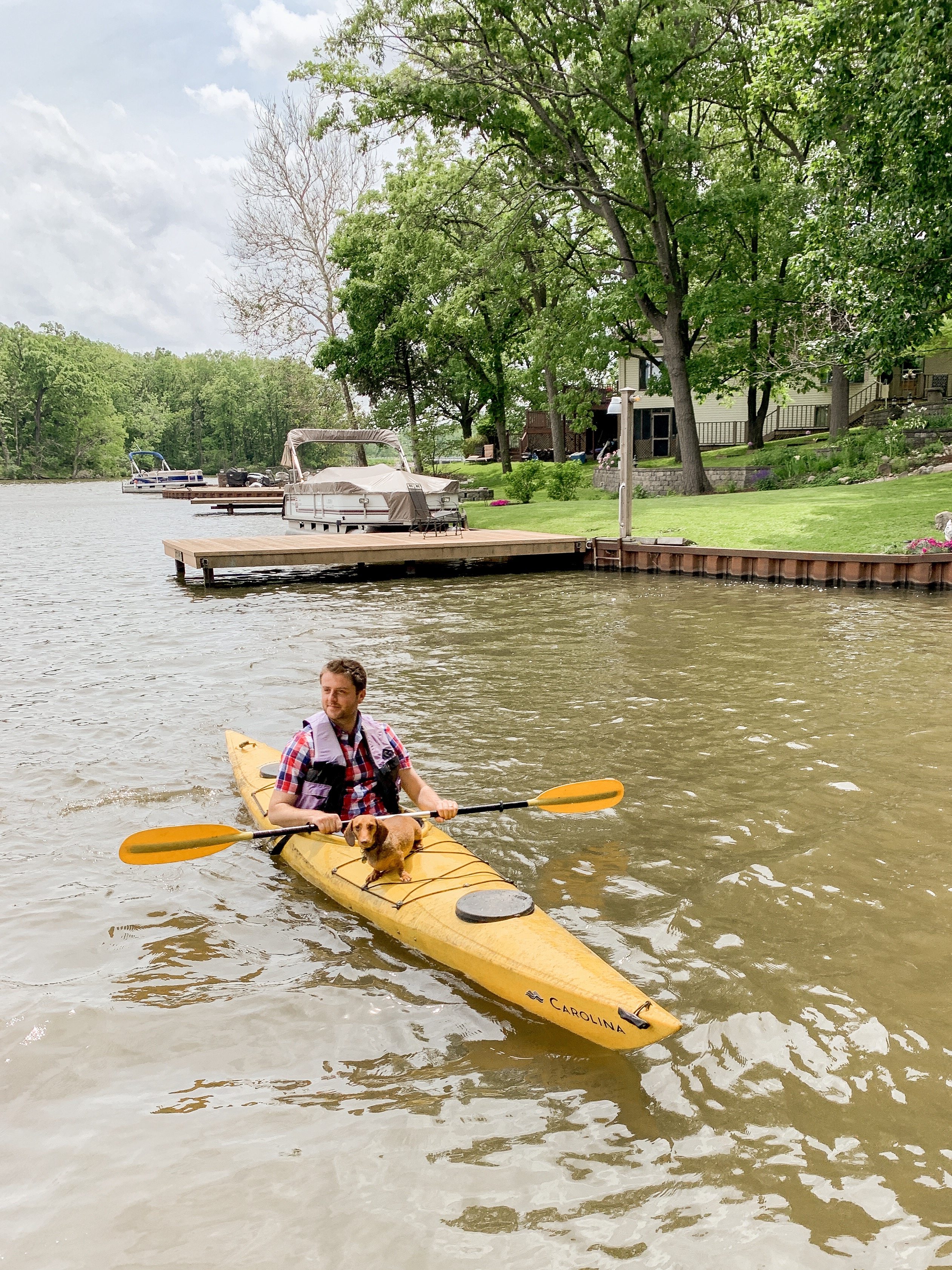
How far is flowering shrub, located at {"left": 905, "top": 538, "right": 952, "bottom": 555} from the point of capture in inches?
579

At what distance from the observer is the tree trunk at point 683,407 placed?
25016 millimetres

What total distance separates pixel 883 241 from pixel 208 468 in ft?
320

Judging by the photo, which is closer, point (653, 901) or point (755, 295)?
point (653, 901)

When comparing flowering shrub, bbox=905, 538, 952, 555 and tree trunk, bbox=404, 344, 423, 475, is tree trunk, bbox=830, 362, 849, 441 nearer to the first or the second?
flowering shrub, bbox=905, 538, 952, 555

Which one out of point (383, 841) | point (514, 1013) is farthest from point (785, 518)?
point (514, 1013)

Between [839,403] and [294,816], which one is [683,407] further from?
[294,816]

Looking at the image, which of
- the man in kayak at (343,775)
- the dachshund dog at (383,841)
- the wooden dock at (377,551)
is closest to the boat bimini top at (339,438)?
the wooden dock at (377,551)

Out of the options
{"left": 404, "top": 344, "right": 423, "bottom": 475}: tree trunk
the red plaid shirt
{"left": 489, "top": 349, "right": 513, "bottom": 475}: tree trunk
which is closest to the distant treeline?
{"left": 404, "top": 344, "right": 423, "bottom": 475}: tree trunk

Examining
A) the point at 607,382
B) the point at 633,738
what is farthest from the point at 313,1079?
the point at 607,382

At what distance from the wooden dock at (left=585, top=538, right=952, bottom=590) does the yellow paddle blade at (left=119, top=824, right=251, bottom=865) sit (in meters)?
12.5

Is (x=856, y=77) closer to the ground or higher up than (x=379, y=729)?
higher up

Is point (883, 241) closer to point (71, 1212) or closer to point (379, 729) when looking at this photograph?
point (379, 729)

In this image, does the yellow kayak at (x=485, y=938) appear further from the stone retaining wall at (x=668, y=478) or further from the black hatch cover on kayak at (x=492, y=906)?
the stone retaining wall at (x=668, y=478)

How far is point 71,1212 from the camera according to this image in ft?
9.97
